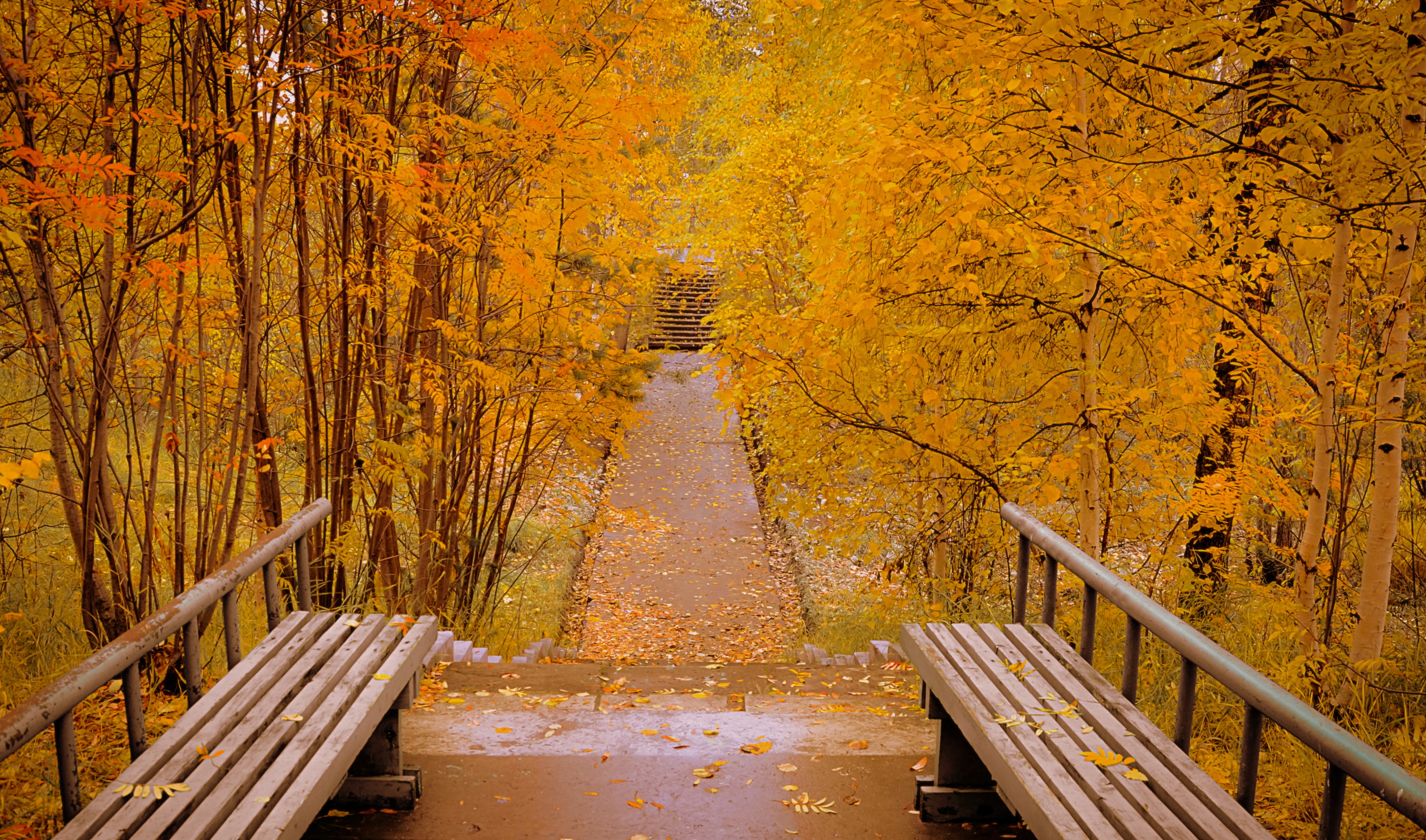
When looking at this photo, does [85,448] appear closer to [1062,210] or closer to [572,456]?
[1062,210]

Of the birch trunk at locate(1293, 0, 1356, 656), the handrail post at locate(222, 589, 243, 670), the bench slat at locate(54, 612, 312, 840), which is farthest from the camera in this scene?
the birch trunk at locate(1293, 0, 1356, 656)

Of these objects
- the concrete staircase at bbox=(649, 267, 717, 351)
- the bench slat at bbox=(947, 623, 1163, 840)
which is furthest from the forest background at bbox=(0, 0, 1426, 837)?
the concrete staircase at bbox=(649, 267, 717, 351)

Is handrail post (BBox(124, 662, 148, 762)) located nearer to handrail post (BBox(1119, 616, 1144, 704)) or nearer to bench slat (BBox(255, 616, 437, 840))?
bench slat (BBox(255, 616, 437, 840))

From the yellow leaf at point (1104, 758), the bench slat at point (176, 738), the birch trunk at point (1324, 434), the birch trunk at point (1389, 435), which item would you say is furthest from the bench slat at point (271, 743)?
the birch trunk at point (1324, 434)

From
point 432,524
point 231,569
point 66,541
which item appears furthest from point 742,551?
point 231,569

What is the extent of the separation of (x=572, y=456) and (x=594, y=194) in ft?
24.6

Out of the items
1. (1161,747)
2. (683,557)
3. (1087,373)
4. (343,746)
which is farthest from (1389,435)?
(683,557)

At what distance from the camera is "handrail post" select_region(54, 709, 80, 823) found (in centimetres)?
195

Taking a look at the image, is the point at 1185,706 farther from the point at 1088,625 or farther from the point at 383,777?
the point at 383,777

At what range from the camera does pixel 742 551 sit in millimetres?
12430

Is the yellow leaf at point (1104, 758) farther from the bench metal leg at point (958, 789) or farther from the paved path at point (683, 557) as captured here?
the paved path at point (683, 557)

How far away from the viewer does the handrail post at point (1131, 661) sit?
8.79ft

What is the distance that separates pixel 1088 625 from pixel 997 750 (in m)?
0.80

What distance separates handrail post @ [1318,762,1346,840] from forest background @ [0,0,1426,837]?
4.85 feet
